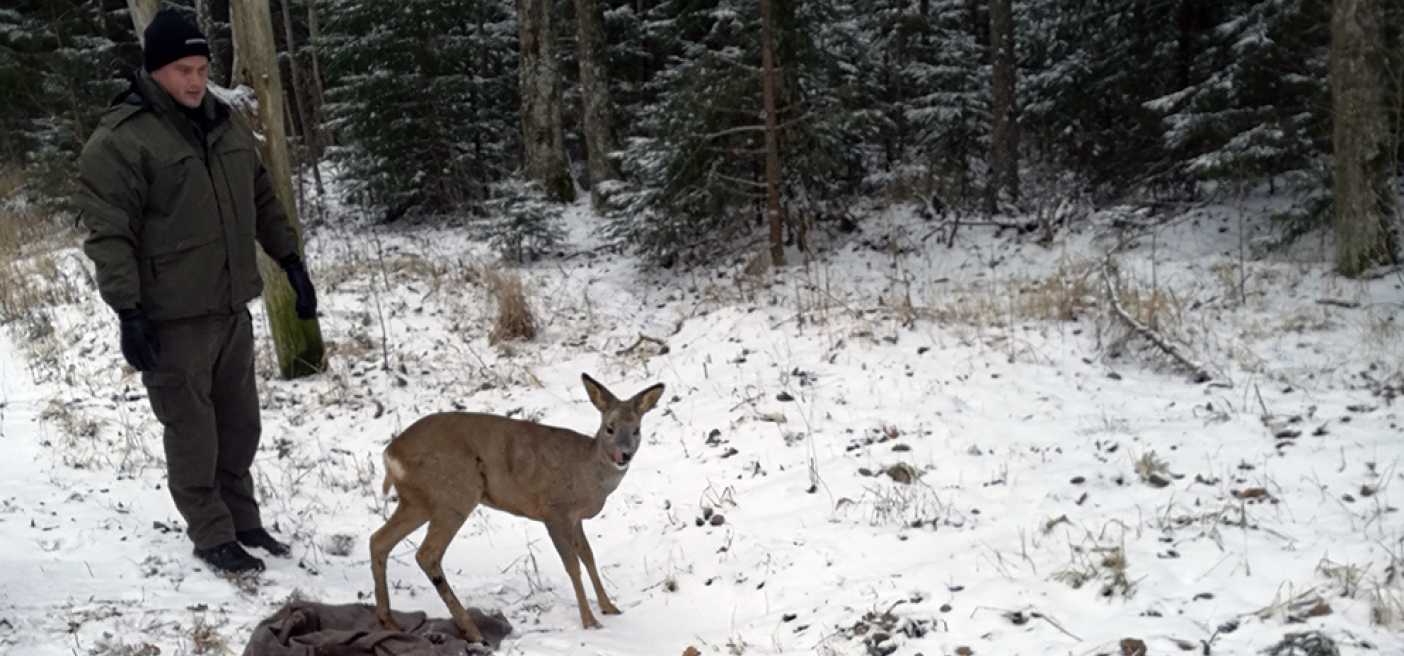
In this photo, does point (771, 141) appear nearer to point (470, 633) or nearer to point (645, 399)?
point (645, 399)

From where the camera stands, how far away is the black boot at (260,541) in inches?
215

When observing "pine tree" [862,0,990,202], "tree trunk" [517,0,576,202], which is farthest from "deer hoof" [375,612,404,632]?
"tree trunk" [517,0,576,202]

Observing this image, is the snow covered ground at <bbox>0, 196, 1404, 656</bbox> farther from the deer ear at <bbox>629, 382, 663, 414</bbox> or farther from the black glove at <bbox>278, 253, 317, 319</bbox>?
the black glove at <bbox>278, 253, 317, 319</bbox>

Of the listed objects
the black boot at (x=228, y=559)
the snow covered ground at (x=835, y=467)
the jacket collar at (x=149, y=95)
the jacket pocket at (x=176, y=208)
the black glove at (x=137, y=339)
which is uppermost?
the jacket collar at (x=149, y=95)

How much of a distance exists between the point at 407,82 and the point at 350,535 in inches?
469

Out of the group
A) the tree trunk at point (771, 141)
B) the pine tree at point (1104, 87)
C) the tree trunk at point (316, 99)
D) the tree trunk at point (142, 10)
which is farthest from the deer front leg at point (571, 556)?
the tree trunk at point (316, 99)

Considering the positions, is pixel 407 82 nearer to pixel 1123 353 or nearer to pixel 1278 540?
pixel 1123 353

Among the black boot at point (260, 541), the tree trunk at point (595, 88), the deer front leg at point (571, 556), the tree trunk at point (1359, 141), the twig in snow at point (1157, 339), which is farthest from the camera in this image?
the tree trunk at point (595, 88)

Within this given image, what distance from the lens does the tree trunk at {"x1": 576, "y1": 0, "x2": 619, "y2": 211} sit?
15.7 m

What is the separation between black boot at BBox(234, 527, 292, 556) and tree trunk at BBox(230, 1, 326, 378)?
3.03 meters

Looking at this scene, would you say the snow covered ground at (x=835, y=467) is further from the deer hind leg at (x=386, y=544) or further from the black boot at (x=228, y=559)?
the deer hind leg at (x=386, y=544)

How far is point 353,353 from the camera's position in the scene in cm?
949

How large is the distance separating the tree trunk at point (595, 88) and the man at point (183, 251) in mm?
10436

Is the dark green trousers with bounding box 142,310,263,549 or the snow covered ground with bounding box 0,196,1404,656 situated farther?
the dark green trousers with bounding box 142,310,263,549
